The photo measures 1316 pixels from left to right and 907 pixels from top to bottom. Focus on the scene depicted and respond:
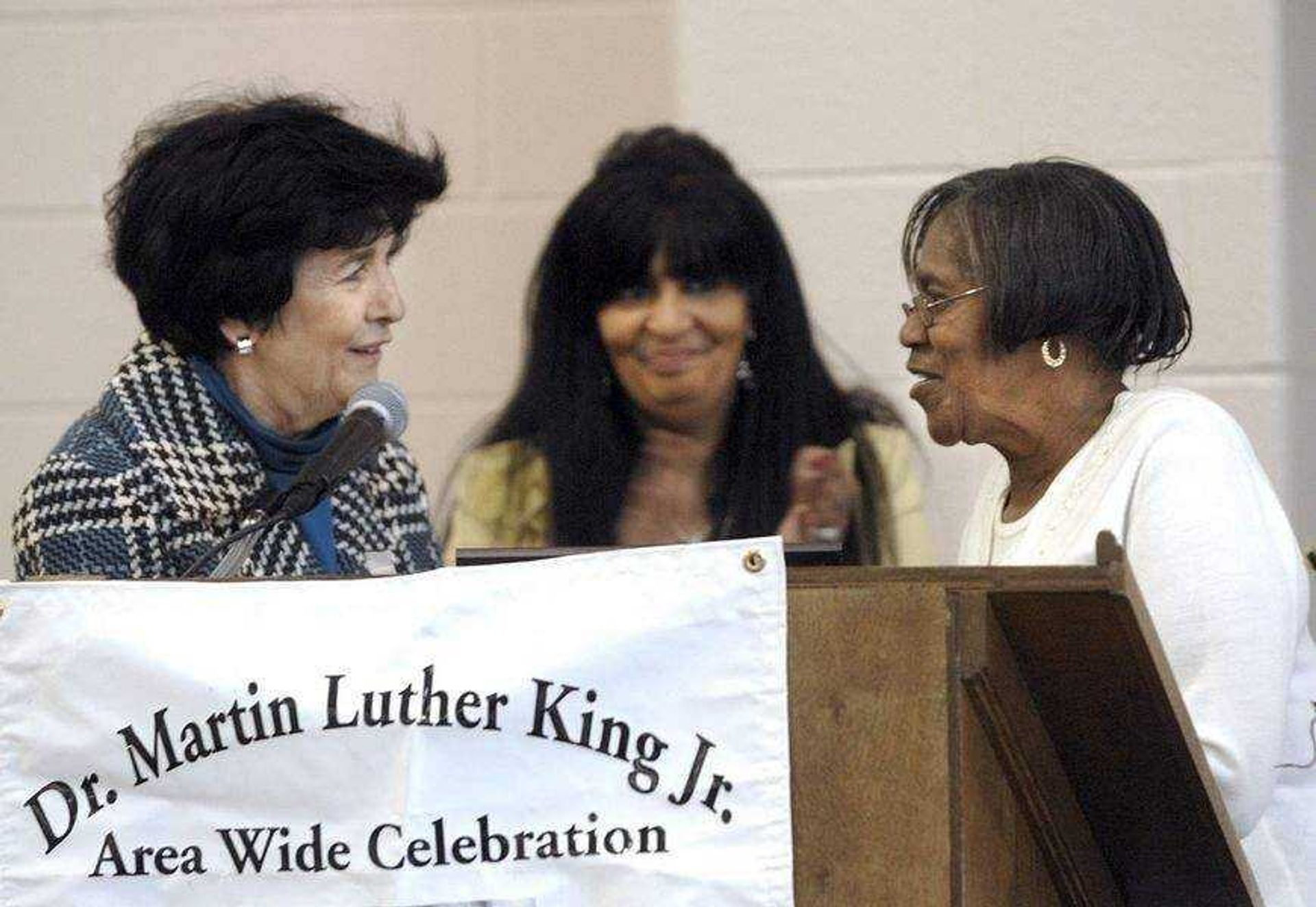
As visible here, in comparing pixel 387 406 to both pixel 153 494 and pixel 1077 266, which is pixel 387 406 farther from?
pixel 1077 266

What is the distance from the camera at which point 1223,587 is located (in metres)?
2.21

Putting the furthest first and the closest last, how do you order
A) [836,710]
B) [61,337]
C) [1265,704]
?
[61,337], [1265,704], [836,710]

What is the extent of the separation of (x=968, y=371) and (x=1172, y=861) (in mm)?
690

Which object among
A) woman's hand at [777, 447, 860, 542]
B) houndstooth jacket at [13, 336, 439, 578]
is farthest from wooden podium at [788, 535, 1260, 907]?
woman's hand at [777, 447, 860, 542]

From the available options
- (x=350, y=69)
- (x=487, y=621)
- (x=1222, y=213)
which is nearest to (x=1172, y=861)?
(x=487, y=621)

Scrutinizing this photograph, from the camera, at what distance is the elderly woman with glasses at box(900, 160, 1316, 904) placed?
7.27 ft

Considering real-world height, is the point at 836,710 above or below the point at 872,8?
below

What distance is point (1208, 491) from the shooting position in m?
2.26

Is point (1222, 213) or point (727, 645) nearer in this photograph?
point (727, 645)

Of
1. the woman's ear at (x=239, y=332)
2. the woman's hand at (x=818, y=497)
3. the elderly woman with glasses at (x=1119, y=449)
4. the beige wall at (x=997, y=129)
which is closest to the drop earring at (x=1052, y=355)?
the elderly woman with glasses at (x=1119, y=449)

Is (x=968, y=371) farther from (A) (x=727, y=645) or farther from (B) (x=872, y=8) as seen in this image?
(B) (x=872, y=8)

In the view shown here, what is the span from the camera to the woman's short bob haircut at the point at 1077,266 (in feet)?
8.21

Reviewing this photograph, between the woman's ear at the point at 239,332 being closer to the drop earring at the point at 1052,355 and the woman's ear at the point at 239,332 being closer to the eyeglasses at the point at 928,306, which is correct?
the eyeglasses at the point at 928,306

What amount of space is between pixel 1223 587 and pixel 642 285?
5.29ft
